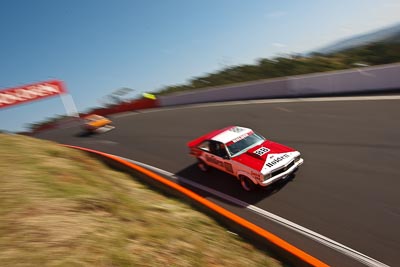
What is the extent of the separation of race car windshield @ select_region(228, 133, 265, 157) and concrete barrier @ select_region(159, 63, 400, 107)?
8.87m

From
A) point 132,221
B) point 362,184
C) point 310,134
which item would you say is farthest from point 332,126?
point 132,221

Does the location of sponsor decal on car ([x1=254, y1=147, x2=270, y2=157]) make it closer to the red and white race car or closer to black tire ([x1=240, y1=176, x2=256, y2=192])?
the red and white race car

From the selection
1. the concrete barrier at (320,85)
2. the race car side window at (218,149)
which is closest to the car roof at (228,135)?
the race car side window at (218,149)

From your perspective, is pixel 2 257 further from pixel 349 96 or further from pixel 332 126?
pixel 349 96

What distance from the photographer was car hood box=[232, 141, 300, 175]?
8.64m

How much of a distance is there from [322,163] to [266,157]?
2000 mm

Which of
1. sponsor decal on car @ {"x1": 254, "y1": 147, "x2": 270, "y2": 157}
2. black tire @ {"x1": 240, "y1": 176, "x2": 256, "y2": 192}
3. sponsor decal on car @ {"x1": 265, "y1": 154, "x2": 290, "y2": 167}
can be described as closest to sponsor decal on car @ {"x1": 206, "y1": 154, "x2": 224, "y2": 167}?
black tire @ {"x1": 240, "y1": 176, "x2": 256, "y2": 192}

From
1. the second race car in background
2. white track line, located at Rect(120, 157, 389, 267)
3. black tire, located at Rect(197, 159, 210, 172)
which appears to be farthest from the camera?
the second race car in background

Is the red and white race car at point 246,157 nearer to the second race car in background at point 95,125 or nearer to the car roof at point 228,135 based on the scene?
the car roof at point 228,135

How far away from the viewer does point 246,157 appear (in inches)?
368

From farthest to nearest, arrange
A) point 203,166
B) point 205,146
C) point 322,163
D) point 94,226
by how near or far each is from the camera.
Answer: point 203,166, point 205,146, point 322,163, point 94,226

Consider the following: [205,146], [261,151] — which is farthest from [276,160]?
[205,146]

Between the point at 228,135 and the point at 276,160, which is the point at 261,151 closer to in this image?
the point at 276,160

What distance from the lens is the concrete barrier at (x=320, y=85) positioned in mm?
15352
